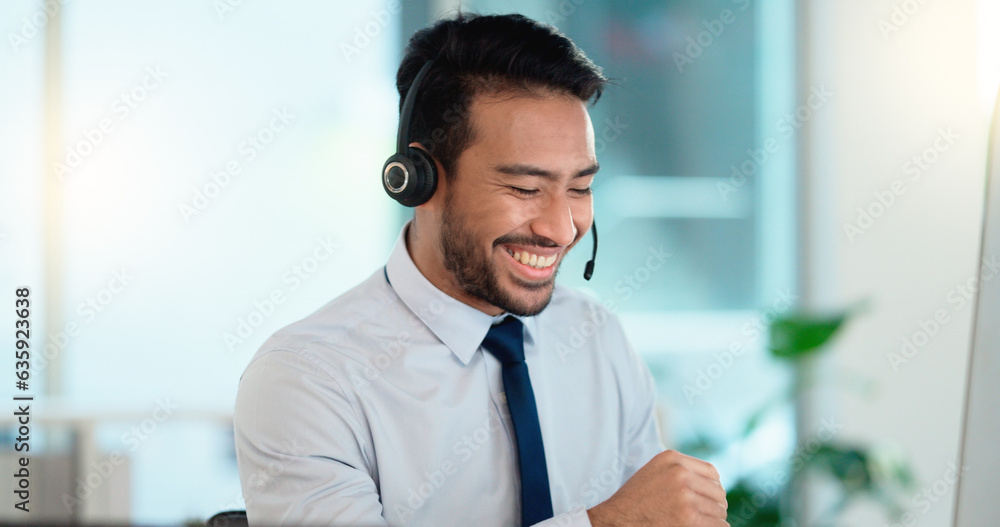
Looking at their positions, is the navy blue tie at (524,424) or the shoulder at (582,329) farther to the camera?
the shoulder at (582,329)

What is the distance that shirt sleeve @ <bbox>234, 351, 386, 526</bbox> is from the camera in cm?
99

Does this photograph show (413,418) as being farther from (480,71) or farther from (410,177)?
(480,71)

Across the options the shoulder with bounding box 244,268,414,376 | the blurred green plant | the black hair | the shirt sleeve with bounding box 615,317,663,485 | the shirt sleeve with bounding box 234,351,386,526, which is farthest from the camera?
the blurred green plant

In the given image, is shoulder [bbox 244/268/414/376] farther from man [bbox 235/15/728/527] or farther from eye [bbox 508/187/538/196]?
eye [bbox 508/187/538/196]

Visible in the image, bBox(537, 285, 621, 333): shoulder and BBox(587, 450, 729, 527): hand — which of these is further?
BBox(537, 285, 621, 333): shoulder

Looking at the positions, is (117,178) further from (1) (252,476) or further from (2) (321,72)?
(1) (252,476)

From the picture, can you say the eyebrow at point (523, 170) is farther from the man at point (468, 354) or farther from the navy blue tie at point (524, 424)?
the navy blue tie at point (524, 424)

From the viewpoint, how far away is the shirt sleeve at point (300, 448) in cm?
99

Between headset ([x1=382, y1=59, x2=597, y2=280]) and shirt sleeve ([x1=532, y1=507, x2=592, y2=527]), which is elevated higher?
headset ([x1=382, y1=59, x2=597, y2=280])

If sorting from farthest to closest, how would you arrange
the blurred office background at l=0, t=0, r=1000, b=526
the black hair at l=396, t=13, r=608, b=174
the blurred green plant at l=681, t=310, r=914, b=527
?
the blurred office background at l=0, t=0, r=1000, b=526, the blurred green plant at l=681, t=310, r=914, b=527, the black hair at l=396, t=13, r=608, b=174

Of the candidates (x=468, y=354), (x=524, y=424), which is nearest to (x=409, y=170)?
(x=468, y=354)

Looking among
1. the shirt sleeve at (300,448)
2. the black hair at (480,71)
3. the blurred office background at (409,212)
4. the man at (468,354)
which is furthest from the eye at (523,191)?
the blurred office background at (409,212)

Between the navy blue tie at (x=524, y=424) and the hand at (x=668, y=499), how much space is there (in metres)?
0.14

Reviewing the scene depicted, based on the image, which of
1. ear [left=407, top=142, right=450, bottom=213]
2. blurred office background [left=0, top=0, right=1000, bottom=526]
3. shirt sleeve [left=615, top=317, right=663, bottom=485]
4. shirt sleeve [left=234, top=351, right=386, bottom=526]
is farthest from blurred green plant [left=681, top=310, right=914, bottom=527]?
shirt sleeve [left=234, top=351, right=386, bottom=526]
